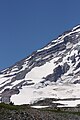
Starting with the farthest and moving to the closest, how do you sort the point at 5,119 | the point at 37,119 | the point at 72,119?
the point at 72,119 < the point at 37,119 < the point at 5,119

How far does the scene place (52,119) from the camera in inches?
1415

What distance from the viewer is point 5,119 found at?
91.7 feet

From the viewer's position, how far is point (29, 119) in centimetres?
3036

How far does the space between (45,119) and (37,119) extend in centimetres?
170

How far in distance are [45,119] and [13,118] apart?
17.5ft

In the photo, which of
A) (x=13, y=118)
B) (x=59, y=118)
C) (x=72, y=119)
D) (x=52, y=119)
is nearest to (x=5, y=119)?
(x=13, y=118)

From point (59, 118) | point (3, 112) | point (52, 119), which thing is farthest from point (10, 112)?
point (59, 118)

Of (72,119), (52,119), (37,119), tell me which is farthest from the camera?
(72,119)

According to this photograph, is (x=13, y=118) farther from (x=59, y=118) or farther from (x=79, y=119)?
(x=79, y=119)

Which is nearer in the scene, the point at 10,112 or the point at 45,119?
the point at 10,112

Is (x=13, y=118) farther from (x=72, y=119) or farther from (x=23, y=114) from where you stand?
(x=72, y=119)

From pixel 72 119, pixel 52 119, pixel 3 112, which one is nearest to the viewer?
pixel 3 112

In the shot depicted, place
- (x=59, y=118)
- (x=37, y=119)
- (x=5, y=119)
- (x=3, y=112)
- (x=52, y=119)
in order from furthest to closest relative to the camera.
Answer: (x=59, y=118) < (x=52, y=119) < (x=37, y=119) < (x=3, y=112) < (x=5, y=119)

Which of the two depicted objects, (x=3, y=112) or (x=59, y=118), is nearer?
(x=3, y=112)
